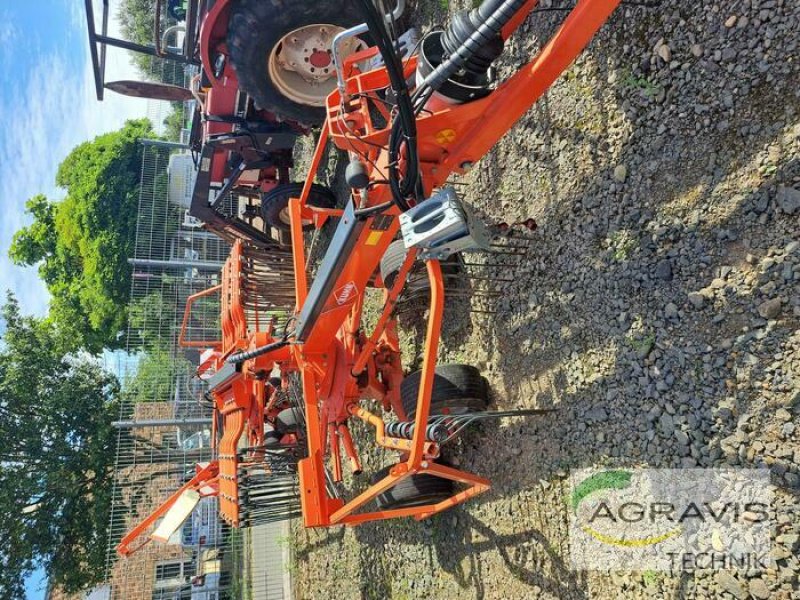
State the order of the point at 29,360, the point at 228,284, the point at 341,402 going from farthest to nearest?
the point at 29,360 → the point at 228,284 → the point at 341,402

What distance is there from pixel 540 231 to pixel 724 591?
2301mm

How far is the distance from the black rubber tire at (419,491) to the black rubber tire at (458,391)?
1.71 ft

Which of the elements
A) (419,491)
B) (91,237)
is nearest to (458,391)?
(419,491)

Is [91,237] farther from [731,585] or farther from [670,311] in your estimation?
[731,585]

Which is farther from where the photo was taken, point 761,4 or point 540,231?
point 540,231

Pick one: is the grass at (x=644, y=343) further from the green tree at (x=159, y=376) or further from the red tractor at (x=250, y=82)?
the green tree at (x=159, y=376)

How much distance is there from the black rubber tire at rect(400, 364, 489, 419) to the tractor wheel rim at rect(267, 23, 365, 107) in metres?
2.47

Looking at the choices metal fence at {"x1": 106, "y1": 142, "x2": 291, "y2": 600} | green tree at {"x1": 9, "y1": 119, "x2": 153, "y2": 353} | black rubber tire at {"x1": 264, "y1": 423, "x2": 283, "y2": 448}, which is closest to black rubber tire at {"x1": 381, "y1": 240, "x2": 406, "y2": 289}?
black rubber tire at {"x1": 264, "y1": 423, "x2": 283, "y2": 448}

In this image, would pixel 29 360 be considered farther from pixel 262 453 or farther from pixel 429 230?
pixel 429 230

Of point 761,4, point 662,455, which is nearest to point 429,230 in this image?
point 662,455

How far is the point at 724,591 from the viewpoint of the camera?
2.59m

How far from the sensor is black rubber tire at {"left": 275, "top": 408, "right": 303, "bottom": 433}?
6.47 metres

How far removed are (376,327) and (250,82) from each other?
6.83 feet

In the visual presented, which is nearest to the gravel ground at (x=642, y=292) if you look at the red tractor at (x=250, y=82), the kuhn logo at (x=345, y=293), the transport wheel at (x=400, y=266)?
the transport wheel at (x=400, y=266)
